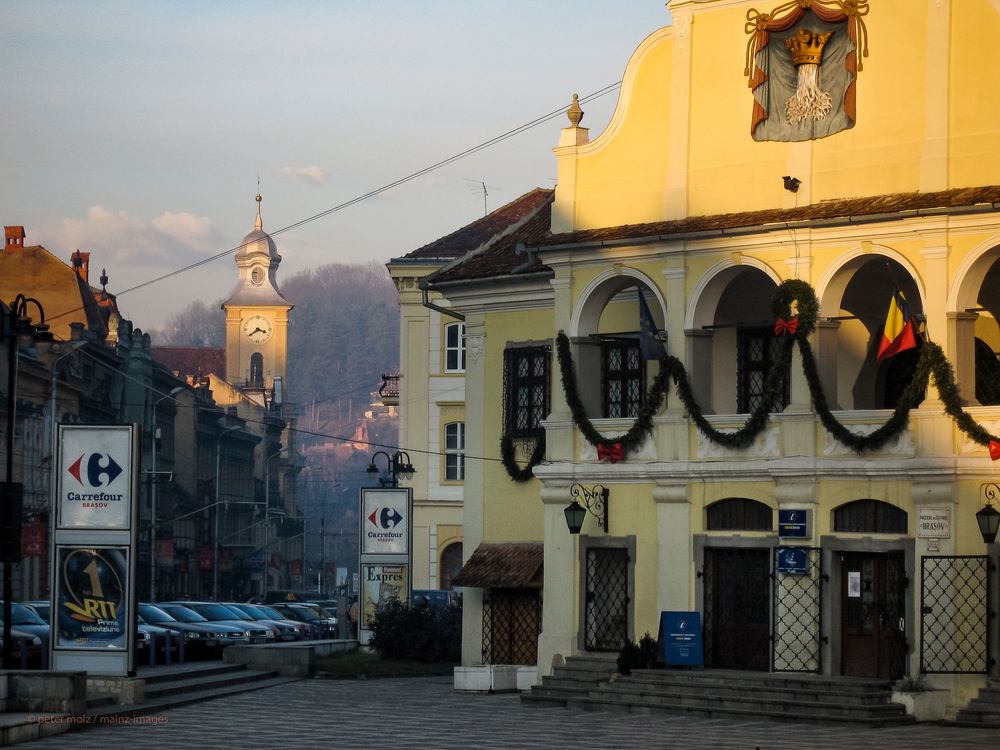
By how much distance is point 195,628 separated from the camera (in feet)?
142

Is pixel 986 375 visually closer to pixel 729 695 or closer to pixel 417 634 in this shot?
pixel 729 695

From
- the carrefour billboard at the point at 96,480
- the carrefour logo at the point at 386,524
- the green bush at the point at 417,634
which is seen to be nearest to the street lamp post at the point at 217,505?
the carrefour logo at the point at 386,524

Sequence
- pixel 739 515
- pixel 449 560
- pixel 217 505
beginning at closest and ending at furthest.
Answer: pixel 739 515, pixel 449 560, pixel 217 505

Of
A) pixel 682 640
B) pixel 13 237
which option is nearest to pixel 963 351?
pixel 682 640

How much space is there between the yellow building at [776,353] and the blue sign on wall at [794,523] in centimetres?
8

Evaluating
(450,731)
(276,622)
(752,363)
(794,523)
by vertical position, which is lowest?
(276,622)

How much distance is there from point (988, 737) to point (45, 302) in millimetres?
73284

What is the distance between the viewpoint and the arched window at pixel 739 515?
3241 centimetres

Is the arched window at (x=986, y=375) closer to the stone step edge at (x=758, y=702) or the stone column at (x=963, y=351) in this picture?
the stone column at (x=963, y=351)

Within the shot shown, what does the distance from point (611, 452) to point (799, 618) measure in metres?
4.85

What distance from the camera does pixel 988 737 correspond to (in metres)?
26.4

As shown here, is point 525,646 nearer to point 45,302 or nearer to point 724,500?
point 724,500

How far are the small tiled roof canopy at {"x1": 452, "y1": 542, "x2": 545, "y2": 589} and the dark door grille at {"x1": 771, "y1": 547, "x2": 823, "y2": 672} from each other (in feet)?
21.0

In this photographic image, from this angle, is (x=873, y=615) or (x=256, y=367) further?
(x=256, y=367)
